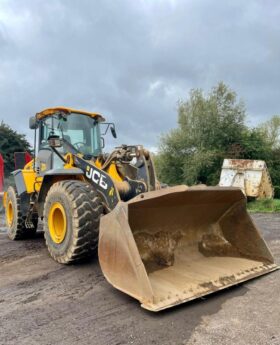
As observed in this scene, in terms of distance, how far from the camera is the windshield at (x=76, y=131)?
18.9ft

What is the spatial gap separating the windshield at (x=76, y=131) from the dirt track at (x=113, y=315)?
2.19 meters

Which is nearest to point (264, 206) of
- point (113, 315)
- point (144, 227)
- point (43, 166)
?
point (43, 166)

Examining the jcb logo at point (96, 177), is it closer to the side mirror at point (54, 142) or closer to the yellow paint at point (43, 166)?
the side mirror at point (54, 142)

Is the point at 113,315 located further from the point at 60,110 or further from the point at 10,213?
the point at 10,213

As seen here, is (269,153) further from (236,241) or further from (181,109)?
(236,241)

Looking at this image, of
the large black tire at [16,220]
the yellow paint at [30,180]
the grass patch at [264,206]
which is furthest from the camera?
the grass patch at [264,206]

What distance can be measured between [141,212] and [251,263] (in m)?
1.50

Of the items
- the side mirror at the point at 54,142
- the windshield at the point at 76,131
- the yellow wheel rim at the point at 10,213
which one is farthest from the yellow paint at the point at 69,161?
the yellow wheel rim at the point at 10,213

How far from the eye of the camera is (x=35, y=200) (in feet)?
20.7

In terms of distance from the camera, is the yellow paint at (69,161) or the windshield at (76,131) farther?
the windshield at (76,131)

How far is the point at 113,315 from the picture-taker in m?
3.18

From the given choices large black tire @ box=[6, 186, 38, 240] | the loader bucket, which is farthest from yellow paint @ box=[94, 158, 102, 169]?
large black tire @ box=[6, 186, 38, 240]

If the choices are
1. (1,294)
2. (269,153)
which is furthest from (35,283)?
(269,153)

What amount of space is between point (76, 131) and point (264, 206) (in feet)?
30.8
